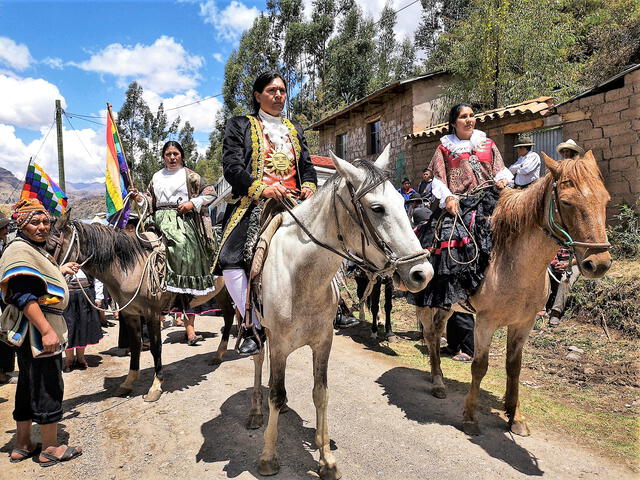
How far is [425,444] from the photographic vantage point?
3344mm

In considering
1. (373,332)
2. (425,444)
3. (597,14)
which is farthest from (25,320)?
(597,14)

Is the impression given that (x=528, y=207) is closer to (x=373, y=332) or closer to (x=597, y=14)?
(x=373, y=332)

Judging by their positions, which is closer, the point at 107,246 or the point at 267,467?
the point at 267,467

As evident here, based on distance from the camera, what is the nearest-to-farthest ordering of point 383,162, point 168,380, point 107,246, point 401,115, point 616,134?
point 383,162, point 107,246, point 168,380, point 616,134, point 401,115

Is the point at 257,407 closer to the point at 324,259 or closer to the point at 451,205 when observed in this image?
the point at 324,259

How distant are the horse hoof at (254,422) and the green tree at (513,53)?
1276 cm

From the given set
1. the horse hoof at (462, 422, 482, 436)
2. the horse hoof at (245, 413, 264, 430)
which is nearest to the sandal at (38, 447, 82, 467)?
the horse hoof at (245, 413, 264, 430)

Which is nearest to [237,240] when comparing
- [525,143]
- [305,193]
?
[305,193]

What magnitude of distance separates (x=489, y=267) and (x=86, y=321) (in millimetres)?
→ 5520

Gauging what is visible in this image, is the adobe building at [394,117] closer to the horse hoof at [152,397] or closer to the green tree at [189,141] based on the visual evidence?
the horse hoof at [152,397]

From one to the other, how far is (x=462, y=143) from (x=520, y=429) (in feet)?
9.26

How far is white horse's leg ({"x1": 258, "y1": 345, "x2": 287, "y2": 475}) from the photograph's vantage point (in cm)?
283

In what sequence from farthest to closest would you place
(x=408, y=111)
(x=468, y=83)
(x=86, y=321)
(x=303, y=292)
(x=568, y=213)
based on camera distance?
(x=408, y=111)
(x=468, y=83)
(x=86, y=321)
(x=568, y=213)
(x=303, y=292)

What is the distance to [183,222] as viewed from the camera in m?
5.02
